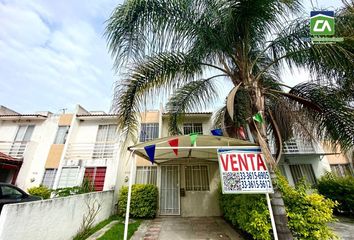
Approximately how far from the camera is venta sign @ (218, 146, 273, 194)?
4.02 meters

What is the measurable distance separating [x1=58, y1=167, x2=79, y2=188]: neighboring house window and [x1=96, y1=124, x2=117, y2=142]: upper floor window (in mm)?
2595

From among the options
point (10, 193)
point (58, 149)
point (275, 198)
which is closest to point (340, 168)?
point (275, 198)

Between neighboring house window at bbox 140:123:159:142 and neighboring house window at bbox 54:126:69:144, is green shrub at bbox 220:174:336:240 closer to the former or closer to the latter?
neighboring house window at bbox 140:123:159:142

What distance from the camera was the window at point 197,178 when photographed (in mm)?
10131

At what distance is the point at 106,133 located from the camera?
41.0 ft

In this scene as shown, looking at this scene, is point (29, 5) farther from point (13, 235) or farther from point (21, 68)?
point (13, 235)

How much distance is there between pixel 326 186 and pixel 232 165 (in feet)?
33.3

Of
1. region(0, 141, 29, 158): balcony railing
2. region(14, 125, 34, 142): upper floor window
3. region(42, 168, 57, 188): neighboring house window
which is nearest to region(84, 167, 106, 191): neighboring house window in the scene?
region(42, 168, 57, 188): neighboring house window

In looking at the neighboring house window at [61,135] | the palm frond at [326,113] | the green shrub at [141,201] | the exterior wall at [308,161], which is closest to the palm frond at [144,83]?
the palm frond at [326,113]

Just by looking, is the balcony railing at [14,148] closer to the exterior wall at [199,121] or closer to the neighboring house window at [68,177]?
the neighboring house window at [68,177]

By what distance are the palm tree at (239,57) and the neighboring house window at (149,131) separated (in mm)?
7242

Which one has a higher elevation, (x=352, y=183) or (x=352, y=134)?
(x=352, y=134)

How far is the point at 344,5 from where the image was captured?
171 inches

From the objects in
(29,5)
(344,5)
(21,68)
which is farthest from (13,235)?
(344,5)
